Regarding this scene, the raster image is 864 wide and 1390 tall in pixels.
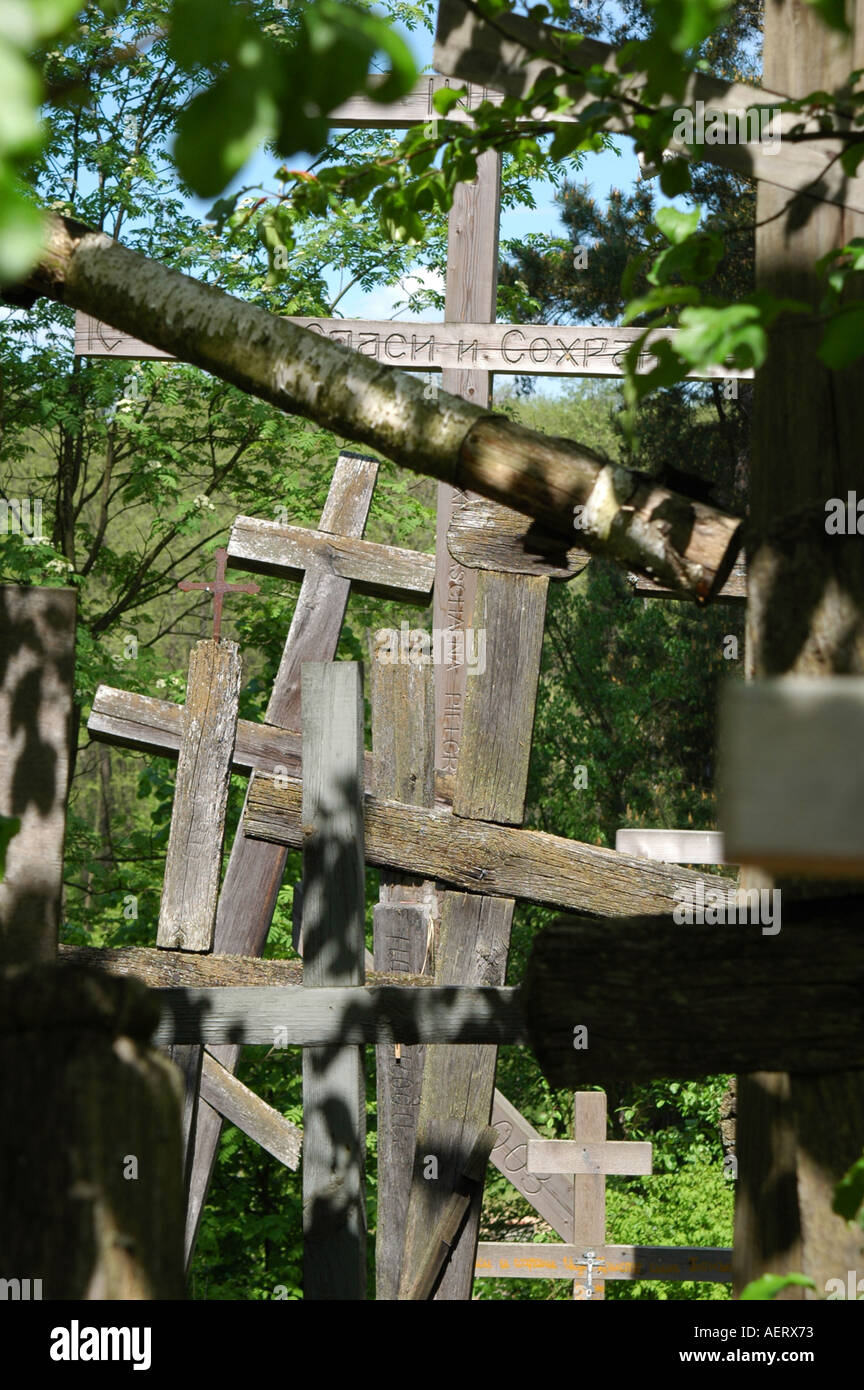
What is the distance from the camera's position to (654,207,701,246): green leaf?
1.88 m

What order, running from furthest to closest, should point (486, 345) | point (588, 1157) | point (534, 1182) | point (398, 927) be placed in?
point (534, 1182) → point (588, 1157) → point (486, 345) → point (398, 927)

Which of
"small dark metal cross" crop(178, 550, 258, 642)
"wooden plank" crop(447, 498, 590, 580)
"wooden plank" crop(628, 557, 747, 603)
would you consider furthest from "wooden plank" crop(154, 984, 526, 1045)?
"small dark metal cross" crop(178, 550, 258, 642)

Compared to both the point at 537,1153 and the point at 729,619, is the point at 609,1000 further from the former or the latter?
the point at 729,619

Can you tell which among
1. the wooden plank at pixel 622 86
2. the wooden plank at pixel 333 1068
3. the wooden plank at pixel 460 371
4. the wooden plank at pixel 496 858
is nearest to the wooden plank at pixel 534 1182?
the wooden plank at pixel 460 371

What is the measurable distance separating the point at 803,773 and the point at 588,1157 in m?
7.03

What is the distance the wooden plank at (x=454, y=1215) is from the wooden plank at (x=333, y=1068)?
100 cm

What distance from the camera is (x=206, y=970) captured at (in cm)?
434

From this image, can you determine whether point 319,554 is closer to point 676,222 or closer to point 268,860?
point 268,860

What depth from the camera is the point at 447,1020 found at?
2.98m

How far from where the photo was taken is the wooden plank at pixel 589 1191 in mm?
7352

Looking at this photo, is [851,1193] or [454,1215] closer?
[851,1193]

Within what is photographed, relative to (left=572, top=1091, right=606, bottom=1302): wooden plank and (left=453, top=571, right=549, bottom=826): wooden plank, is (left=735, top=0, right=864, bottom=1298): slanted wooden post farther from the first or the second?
(left=572, top=1091, right=606, bottom=1302): wooden plank

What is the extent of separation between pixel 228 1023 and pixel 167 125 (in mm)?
11405

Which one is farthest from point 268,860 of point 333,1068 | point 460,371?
point 333,1068
